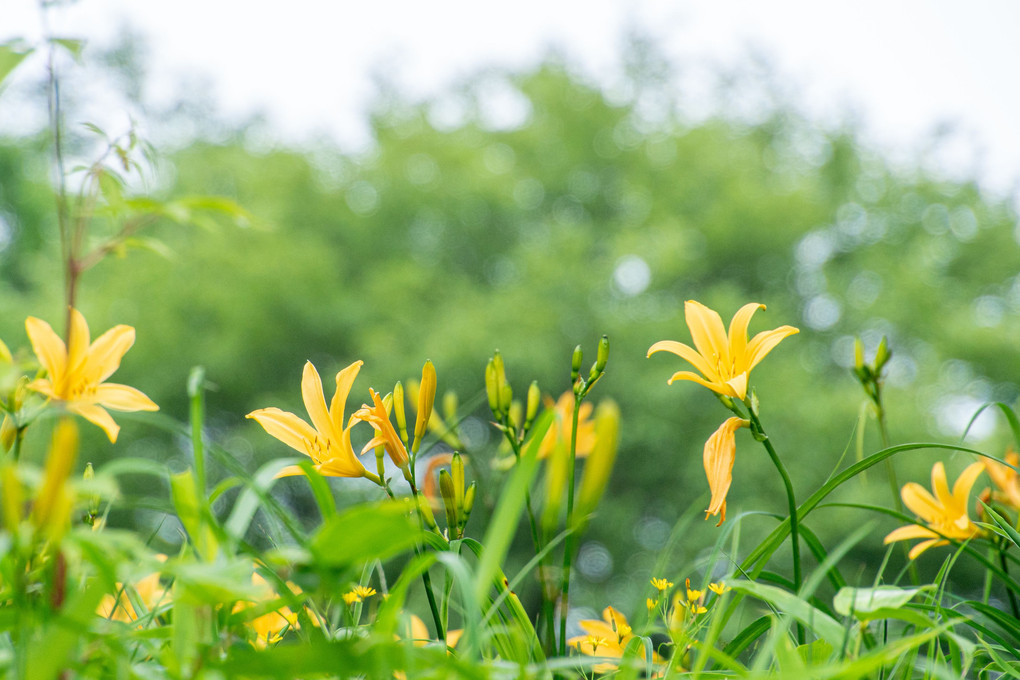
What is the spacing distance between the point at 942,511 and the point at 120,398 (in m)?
0.77

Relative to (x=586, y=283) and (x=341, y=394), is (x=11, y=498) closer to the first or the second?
(x=341, y=394)

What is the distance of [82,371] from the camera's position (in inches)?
21.2

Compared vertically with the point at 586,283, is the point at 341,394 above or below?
below

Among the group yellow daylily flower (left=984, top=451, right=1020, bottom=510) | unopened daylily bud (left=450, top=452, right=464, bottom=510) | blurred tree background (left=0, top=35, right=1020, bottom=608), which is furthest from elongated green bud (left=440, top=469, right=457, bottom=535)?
blurred tree background (left=0, top=35, right=1020, bottom=608)

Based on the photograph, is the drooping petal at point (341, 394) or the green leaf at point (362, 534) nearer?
the green leaf at point (362, 534)

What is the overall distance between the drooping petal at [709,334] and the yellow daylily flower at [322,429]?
12.0 inches

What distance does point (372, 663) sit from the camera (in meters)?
0.33

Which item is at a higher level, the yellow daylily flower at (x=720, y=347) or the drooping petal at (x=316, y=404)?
the yellow daylily flower at (x=720, y=347)

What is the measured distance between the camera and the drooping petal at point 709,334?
0.66m

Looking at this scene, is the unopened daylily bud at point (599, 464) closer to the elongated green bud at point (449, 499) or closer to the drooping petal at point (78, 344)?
the elongated green bud at point (449, 499)

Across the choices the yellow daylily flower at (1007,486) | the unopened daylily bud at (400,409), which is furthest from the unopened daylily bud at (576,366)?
the yellow daylily flower at (1007,486)

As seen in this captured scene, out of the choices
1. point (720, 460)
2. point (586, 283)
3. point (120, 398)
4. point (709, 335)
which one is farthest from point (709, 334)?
point (586, 283)

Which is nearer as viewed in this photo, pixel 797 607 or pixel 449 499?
pixel 797 607

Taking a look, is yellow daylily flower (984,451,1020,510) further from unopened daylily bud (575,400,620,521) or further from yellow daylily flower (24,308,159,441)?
yellow daylily flower (24,308,159,441)
